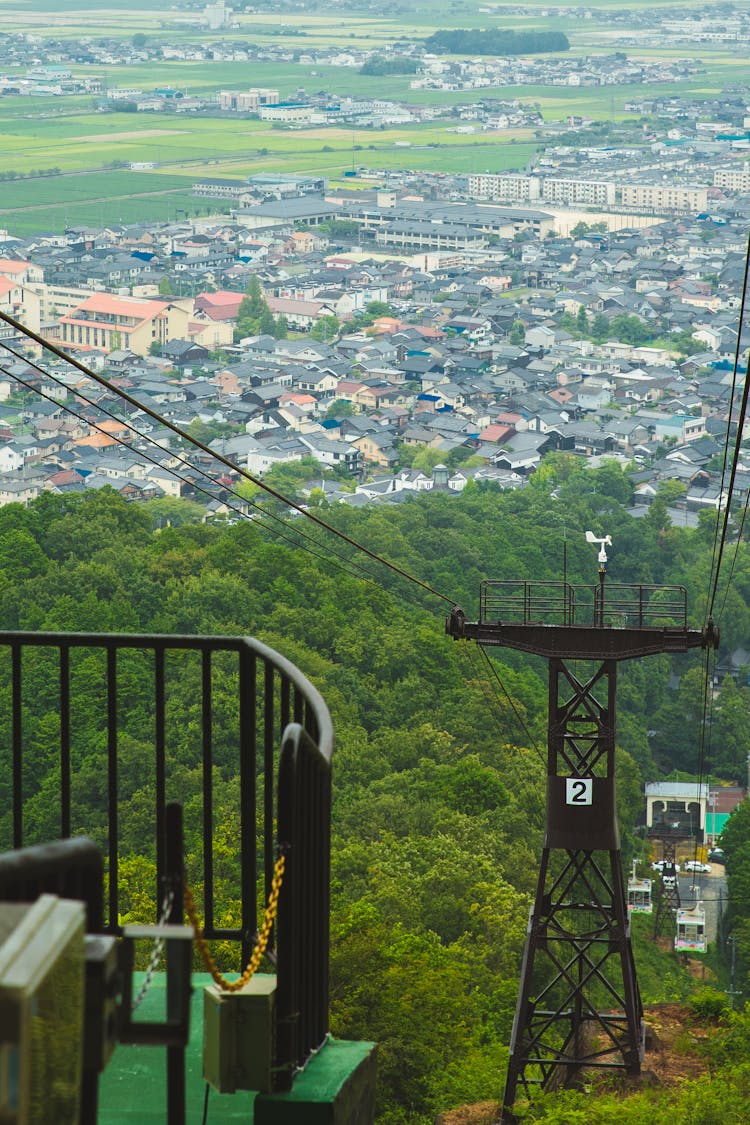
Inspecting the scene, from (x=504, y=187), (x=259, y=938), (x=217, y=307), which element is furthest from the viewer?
(x=504, y=187)

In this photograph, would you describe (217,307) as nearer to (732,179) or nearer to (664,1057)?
(732,179)

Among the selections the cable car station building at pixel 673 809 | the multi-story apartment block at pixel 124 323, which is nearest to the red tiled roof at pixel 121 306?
the multi-story apartment block at pixel 124 323

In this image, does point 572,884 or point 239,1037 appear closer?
point 239,1037

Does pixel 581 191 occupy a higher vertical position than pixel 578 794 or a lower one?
higher

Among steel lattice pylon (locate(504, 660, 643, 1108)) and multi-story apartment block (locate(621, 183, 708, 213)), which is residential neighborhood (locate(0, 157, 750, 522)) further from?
steel lattice pylon (locate(504, 660, 643, 1108))

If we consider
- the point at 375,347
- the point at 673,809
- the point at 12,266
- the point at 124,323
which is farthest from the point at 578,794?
the point at 12,266
